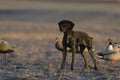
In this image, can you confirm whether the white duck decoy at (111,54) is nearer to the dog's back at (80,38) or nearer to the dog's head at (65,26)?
the dog's back at (80,38)

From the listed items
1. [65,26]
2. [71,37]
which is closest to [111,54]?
[71,37]

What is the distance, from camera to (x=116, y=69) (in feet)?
49.9

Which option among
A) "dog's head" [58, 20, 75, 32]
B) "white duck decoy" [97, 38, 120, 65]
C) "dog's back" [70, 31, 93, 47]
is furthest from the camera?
"white duck decoy" [97, 38, 120, 65]

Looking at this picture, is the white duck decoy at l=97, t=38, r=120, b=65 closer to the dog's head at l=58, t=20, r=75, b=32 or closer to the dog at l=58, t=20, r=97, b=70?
the dog at l=58, t=20, r=97, b=70

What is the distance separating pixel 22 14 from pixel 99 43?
2513 centimetres

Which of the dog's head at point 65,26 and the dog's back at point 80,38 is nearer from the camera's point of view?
the dog's head at point 65,26

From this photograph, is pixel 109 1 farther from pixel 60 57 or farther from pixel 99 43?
pixel 60 57

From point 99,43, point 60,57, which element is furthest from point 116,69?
point 99,43

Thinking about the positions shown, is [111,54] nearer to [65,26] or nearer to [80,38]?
[80,38]

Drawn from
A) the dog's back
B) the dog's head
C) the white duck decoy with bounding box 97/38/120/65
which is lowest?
the white duck decoy with bounding box 97/38/120/65

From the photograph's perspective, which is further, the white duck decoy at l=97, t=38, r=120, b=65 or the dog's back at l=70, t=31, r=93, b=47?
the white duck decoy at l=97, t=38, r=120, b=65

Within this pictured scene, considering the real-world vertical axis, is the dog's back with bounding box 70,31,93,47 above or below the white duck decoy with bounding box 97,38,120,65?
above

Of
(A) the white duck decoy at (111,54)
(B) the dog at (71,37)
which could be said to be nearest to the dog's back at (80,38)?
(B) the dog at (71,37)

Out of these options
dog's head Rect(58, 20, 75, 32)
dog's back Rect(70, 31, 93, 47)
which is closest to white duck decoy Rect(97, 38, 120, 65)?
dog's back Rect(70, 31, 93, 47)
